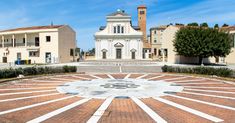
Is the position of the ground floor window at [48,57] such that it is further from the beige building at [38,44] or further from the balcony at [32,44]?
the balcony at [32,44]

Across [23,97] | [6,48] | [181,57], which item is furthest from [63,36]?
[23,97]

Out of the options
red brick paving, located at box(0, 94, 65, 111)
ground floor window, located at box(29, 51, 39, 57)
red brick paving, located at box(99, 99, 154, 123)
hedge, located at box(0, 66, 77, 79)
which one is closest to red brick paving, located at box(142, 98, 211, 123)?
red brick paving, located at box(99, 99, 154, 123)

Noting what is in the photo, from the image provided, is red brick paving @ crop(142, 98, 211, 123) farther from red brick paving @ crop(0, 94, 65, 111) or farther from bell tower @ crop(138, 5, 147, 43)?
bell tower @ crop(138, 5, 147, 43)

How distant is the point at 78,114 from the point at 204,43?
3051 cm

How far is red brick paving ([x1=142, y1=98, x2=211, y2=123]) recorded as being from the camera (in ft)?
23.3

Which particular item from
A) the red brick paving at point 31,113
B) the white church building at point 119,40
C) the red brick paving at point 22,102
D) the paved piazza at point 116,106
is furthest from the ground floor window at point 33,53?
the red brick paving at point 31,113

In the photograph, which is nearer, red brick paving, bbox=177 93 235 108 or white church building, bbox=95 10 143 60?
red brick paving, bbox=177 93 235 108

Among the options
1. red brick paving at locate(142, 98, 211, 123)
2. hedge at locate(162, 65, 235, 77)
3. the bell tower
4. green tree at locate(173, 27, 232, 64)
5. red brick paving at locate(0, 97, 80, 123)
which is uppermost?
the bell tower

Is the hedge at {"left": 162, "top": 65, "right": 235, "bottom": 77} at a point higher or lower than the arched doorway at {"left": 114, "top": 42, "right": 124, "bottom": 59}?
lower

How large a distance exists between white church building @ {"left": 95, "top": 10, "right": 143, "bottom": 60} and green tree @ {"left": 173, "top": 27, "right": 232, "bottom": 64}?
22590 mm

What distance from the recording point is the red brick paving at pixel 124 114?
7029 millimetres

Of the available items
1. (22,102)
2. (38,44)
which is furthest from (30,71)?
(38,44)

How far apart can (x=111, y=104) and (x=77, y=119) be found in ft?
7.37

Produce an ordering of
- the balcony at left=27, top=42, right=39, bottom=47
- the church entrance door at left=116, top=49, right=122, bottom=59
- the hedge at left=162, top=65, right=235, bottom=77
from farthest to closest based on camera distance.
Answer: the church entrance door at left=116, top=49, right=122, bottom=59 → the balcony at left=27, top=42, right=39, bottom=47 → the hedge at left=162, top=65, right=235, bottom=77
